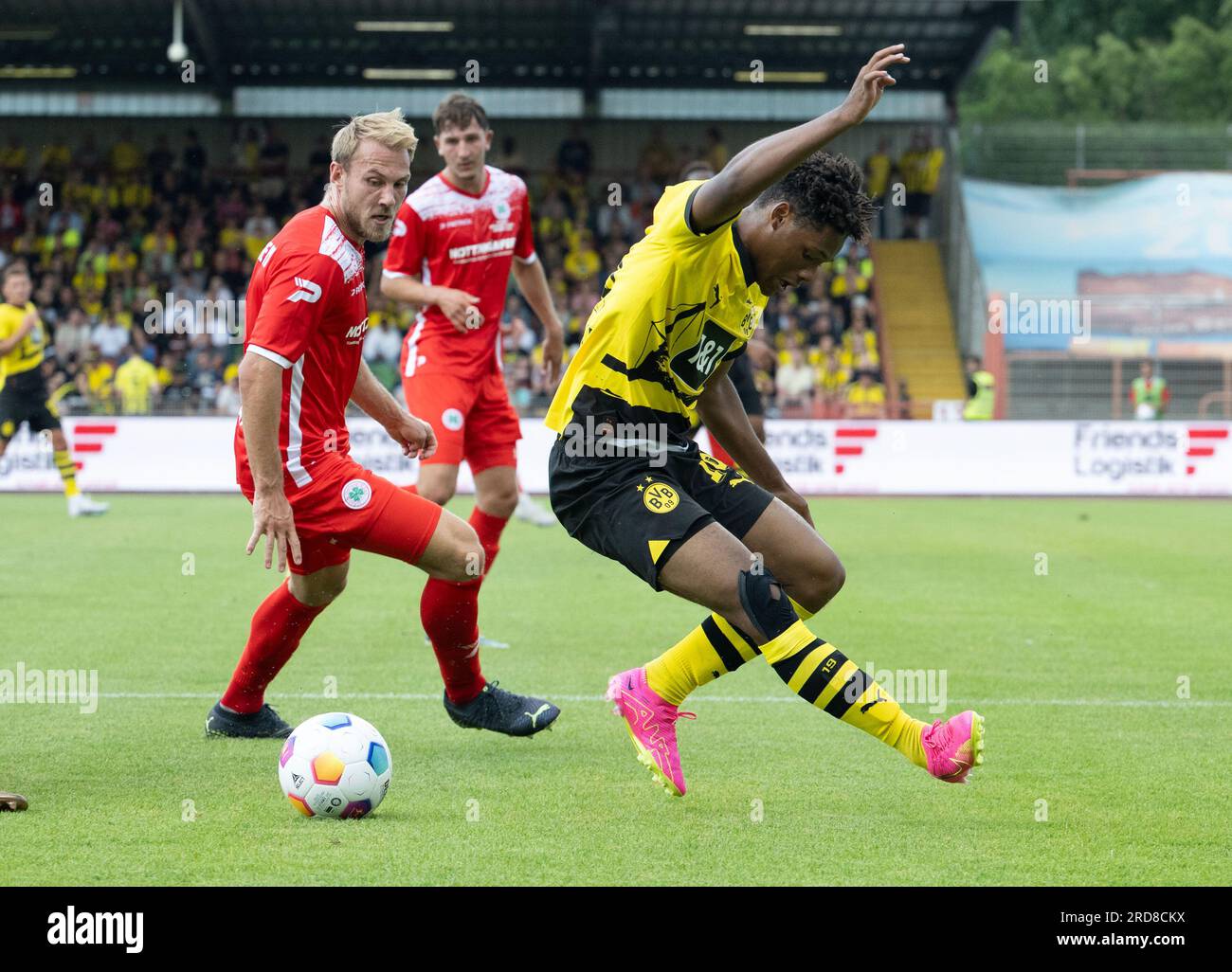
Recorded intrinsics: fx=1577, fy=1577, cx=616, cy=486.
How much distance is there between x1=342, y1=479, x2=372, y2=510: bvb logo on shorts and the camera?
203 inches

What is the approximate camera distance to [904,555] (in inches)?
509

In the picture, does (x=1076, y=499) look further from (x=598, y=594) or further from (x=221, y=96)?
(x=221, y=96)

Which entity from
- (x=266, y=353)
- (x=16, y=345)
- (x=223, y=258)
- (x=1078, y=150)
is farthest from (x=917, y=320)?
(x=266, y=353)

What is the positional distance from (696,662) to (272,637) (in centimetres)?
158

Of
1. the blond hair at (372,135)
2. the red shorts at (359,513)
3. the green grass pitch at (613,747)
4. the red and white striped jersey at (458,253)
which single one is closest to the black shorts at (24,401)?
the green grass pitch at (613,747)

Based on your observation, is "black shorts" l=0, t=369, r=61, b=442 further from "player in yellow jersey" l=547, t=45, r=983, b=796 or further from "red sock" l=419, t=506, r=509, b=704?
"player in yellow jersey" l=547, t=45, r=983, b=796

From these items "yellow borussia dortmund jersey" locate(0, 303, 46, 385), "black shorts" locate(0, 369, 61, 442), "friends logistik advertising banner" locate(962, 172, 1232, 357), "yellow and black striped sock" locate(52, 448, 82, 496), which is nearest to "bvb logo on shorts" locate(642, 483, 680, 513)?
"yellow borussia dortmund jersey" locate(0, 303, 46, 385)

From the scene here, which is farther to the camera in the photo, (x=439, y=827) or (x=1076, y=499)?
(x=1076, y=499)

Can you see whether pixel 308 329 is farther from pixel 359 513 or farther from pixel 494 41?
pixel 494 41

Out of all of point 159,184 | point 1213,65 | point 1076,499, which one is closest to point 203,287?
point 159,184

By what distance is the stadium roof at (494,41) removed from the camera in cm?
2711

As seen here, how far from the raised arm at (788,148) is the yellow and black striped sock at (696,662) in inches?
54.1

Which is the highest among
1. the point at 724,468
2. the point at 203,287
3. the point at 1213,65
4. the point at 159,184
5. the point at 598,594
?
the point at 1213,65

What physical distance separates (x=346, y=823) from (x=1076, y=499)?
1606 cm
